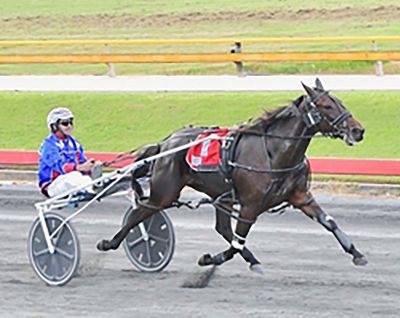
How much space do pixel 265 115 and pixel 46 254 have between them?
2205 millimetres

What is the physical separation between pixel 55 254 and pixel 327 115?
8.52ft

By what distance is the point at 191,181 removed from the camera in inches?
403

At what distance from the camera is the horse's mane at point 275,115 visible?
977 cm

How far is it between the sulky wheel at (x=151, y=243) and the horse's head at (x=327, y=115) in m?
1.80

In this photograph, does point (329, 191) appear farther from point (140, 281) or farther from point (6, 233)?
point (140, 281)

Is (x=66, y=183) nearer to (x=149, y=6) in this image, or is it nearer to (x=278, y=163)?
(x=278, y=163)

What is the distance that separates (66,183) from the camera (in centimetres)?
1030

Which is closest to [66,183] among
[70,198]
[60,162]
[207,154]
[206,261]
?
[70,198]

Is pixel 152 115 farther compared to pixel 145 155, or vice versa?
pixel 152 115

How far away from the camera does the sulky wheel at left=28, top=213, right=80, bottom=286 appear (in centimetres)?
1015

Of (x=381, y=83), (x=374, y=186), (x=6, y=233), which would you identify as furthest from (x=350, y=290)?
(x=381, y=83)

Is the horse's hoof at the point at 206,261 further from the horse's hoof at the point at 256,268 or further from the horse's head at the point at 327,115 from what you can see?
the horse's head at the point at 327,115

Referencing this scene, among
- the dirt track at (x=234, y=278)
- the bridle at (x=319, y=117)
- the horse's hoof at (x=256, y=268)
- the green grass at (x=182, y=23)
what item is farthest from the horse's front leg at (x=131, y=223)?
the green grass at (x=182, y=23)

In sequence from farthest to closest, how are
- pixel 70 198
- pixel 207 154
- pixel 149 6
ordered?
pixel 149 6 → pixel 70 198 → pixel 207 154
